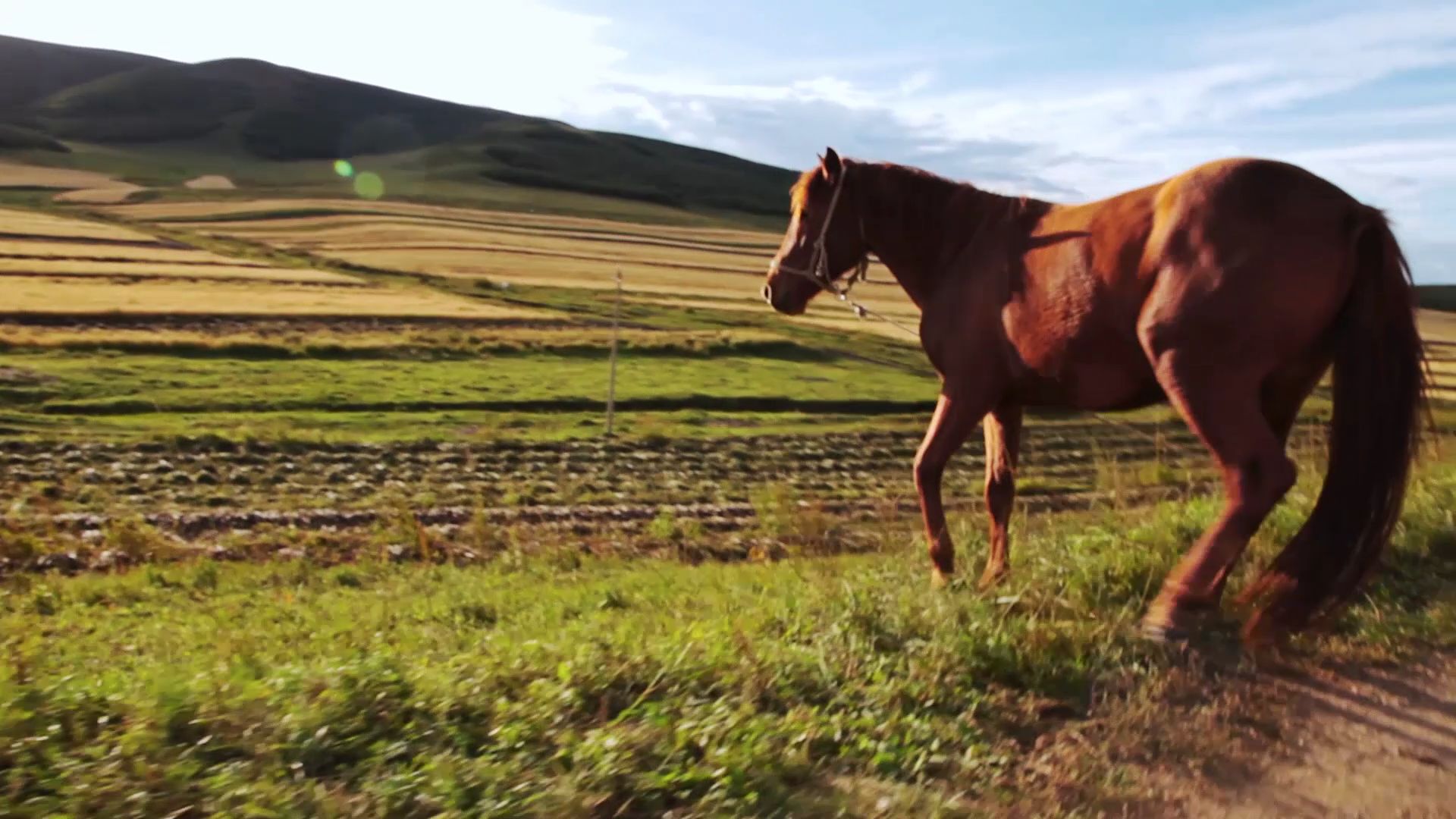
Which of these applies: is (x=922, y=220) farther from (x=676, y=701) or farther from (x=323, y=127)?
(x=323, y=127)

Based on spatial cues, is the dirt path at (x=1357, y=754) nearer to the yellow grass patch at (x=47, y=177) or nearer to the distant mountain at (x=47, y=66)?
the yellow grass patch at (x=47, y=177)

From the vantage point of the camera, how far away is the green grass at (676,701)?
3.22 meters

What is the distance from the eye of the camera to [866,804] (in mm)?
3410

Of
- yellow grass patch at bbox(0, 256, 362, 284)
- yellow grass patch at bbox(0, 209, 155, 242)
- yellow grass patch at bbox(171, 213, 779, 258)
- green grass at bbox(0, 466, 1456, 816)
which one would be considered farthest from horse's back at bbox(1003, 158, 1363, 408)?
yellow grass patch at bbox(171, 213, 779, 258)

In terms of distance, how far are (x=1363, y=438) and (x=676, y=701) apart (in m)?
3.18

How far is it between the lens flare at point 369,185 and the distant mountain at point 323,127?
1008 cm

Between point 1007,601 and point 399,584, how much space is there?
260 inches

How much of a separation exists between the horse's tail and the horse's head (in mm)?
2750

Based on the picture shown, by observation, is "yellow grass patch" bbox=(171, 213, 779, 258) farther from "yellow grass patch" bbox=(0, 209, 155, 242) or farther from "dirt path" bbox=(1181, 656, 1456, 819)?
"dirt path" bbox=(1181, 656, 1456, 819)

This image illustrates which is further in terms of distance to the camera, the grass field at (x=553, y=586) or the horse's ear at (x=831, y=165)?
the horse's ear at (x=831, y=165)

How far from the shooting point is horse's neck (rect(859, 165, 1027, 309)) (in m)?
6.33

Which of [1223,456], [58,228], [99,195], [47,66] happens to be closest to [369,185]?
[99,195]

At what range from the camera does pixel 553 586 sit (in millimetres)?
9523

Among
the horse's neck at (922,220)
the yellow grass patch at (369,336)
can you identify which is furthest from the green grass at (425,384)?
the horse's neck at (922,220)
